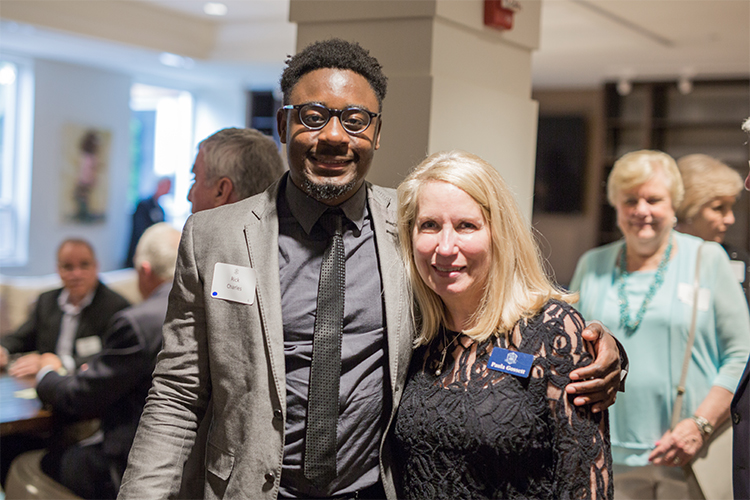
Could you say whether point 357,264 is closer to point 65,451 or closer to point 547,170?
point 65,451

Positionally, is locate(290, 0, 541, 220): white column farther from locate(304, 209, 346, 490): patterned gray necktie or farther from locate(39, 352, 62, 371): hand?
locate(39, 352, 62, 371): hand

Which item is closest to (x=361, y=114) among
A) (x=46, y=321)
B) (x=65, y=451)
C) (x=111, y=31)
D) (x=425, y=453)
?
(x=425, y=453)

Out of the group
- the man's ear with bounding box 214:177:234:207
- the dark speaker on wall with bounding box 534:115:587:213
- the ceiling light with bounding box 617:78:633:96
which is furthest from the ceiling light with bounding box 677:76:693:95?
the man's ear with bounding box 214:177:234:207

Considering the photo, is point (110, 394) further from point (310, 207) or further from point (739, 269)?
point (739, 269)

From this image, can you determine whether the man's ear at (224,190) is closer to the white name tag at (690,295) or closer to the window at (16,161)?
the white name tag at (690,295)

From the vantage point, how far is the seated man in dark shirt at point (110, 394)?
2715mm

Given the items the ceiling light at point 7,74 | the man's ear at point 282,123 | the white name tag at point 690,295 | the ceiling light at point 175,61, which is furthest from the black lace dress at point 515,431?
the ceiling light at point 7,74

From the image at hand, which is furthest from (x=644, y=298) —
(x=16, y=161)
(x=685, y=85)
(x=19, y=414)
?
(x=16, y=161)

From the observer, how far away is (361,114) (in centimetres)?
161

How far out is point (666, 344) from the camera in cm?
249

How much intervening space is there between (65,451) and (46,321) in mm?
1167

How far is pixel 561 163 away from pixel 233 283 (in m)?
8.59

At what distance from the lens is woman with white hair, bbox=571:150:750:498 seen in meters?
2.41

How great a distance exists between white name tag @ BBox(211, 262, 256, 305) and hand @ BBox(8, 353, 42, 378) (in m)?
2.35
